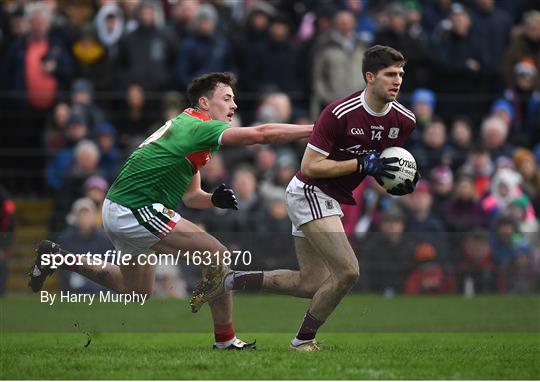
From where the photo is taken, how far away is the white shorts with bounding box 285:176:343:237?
1105 centimetres

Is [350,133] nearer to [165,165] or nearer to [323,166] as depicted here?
[323,166]

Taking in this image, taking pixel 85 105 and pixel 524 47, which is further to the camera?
pixel 524 47

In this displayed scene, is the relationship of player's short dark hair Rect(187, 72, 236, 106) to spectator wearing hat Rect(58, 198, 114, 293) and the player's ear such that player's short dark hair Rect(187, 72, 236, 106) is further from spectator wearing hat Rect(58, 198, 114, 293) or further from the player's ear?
spectator wearing hat Rect(58, 198, 114, 293)

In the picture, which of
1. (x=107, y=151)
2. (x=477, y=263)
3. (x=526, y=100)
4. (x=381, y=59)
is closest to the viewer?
(x=381, y=59)

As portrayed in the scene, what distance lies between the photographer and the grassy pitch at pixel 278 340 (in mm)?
9586

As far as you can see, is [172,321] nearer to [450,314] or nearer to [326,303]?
[450,314]

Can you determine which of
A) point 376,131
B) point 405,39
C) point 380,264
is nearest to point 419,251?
point 380,264

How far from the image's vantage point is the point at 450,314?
1568 centimetres

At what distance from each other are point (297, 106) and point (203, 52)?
1766mm

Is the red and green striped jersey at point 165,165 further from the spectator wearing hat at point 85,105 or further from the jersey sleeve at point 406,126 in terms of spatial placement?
the spectator wearing hat at point 85,105

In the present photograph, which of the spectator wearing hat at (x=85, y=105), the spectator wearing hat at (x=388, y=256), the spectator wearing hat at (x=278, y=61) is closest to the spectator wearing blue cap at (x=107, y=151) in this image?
the spectator wearing hat at (x=85, y=105)

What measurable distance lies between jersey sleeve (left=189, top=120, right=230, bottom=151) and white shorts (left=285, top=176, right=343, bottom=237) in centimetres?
86

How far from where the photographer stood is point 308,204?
36.4ft

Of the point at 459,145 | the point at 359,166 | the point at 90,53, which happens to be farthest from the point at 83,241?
the point at 459,145
